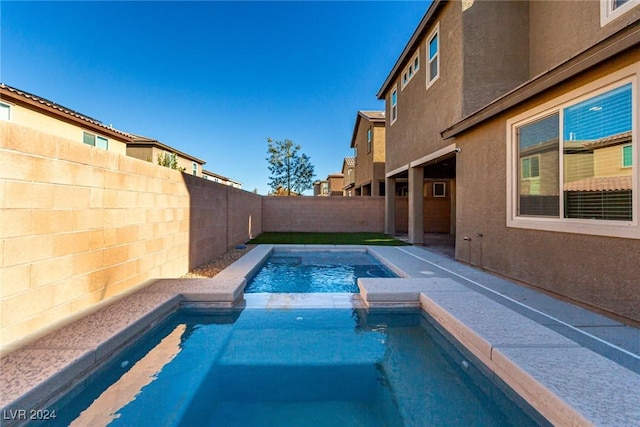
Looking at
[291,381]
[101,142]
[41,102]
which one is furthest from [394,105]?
[101,142]

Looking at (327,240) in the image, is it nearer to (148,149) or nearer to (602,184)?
(602,184)

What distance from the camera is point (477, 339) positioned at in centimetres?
343

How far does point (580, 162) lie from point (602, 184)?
57cm

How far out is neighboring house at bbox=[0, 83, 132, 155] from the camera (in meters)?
11.8

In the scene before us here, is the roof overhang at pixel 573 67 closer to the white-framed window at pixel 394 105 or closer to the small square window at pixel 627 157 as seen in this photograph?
the small square window at pixel 627 157

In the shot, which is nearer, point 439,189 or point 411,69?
point 411,69

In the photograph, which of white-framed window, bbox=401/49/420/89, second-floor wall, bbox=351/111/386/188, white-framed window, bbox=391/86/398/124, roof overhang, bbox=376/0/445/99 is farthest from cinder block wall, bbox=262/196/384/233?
white-framed window, bbox=401/49/420/89

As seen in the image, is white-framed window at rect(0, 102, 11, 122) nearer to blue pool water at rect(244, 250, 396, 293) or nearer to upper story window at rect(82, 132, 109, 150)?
upper story window at rect(82, 132, 109, 150)

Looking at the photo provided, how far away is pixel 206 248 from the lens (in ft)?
28.3

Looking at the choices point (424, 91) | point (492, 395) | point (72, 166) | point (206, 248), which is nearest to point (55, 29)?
point (206, 248)

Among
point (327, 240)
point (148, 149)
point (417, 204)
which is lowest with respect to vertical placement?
point (327, 240)

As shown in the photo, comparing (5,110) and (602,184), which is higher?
(5,110)

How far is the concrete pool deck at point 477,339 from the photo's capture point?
2.31m

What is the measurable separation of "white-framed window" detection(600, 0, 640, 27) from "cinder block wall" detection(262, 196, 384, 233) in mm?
12478
